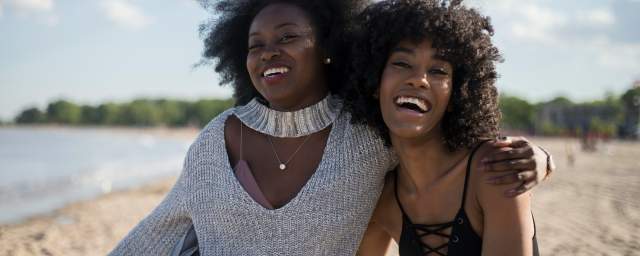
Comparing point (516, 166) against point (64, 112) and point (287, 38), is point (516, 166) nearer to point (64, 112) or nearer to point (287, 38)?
point (287, 38)

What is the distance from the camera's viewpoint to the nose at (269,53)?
9.45ft

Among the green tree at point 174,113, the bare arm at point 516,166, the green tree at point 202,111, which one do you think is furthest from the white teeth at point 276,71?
the green tree at point 174,113

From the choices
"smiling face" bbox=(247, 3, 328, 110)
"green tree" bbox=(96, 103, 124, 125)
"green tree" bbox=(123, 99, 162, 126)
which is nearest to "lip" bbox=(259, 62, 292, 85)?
"smiling face" bbox=(247, 3, 328, 110)

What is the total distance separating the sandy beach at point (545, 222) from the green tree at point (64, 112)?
375ft

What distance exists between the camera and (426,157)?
8.59 feet

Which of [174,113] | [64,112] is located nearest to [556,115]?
[174,113]

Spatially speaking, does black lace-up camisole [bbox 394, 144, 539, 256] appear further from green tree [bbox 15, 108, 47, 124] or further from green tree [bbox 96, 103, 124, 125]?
green tree [bbox 15, 108, 47, 124]

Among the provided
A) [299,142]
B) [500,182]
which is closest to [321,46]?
[299,142]

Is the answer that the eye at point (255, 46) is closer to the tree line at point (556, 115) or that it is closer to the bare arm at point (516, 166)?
the bare arm at point (516, 166)

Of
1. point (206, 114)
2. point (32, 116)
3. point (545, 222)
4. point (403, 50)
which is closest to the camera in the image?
point (403, 50)

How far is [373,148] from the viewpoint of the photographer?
9.49 feet

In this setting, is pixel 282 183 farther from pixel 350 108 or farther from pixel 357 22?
pixel 357 22

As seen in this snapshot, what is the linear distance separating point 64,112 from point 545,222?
412ft

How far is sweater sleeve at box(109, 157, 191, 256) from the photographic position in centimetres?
314
